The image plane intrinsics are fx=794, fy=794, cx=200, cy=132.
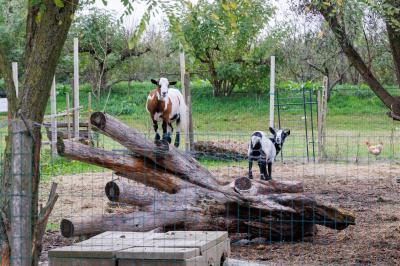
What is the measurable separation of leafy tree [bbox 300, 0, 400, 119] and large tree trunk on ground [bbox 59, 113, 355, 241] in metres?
2.03

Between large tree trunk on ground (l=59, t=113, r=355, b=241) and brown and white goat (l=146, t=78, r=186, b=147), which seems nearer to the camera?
large tree trunk on ground (l=59, t=113, r=355, b=241)

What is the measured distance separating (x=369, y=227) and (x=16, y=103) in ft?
18.3

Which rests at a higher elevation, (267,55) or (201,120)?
(267,55)

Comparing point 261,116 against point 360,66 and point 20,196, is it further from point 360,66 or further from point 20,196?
point 20,196

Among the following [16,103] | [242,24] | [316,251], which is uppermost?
[242,24]

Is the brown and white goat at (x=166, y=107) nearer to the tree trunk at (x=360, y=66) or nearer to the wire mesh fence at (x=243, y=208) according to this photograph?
the wire mesh fence at (x=243, y=208)

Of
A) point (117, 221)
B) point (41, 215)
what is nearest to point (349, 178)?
point (117, 221)

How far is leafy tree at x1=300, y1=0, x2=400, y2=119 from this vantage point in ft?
32.5

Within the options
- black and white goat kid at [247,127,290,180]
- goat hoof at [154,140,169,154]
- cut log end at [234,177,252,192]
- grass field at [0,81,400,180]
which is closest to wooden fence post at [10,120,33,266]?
goat hoof at [154,140,169,154]

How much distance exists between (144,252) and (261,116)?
1759 cm

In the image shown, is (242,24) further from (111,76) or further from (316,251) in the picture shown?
(316,251)

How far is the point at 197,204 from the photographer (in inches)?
355

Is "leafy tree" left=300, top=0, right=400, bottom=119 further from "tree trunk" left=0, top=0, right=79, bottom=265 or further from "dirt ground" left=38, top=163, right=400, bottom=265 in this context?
"tree trunk" left=0, top=0, right=79, bottom=265

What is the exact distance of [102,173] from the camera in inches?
606
